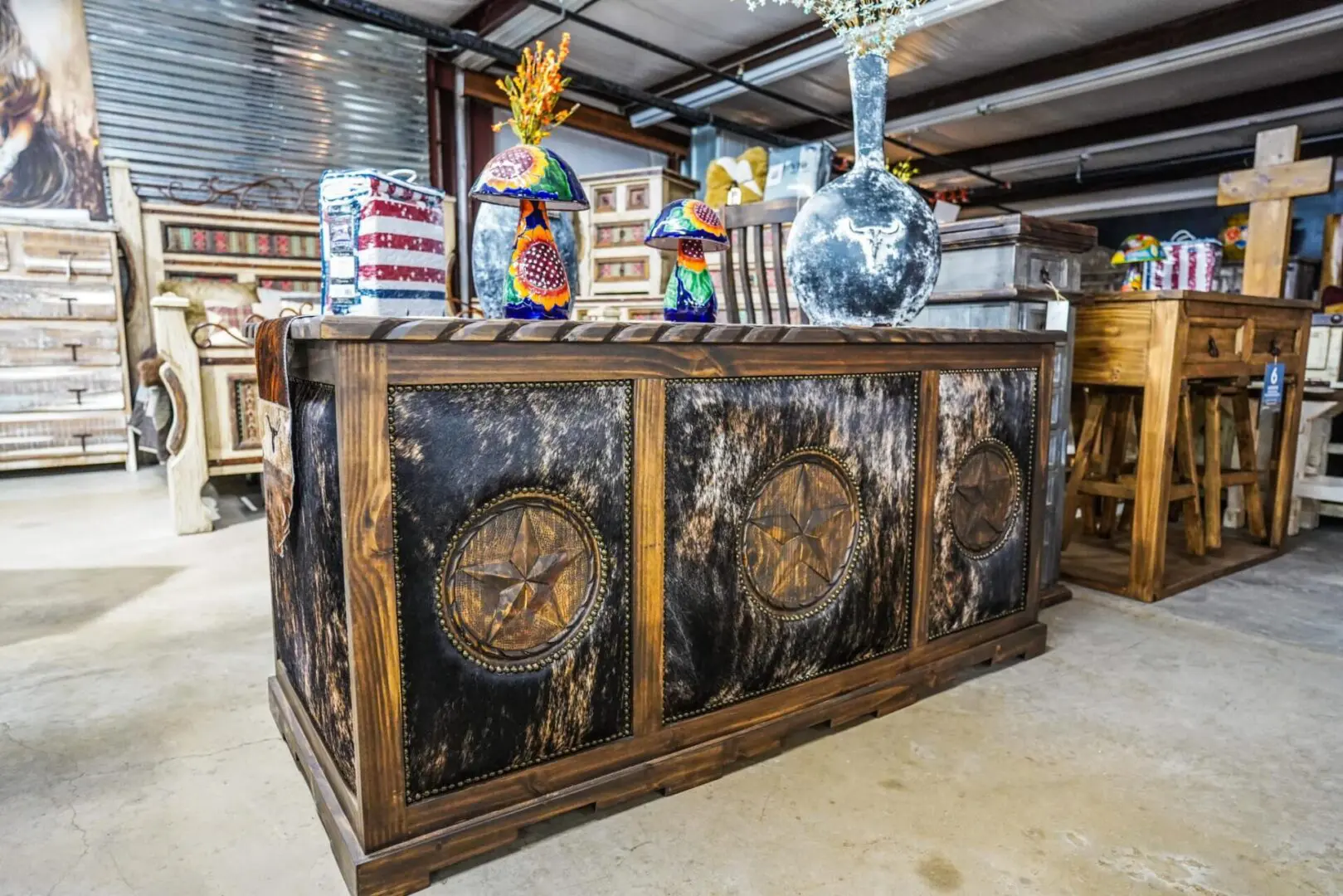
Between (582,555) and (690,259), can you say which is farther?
(690,259)

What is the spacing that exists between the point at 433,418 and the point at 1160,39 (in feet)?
21.3

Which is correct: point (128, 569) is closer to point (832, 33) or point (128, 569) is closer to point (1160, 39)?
point (832, 33)

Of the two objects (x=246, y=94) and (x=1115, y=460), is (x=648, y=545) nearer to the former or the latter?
(x=1115, y=460)

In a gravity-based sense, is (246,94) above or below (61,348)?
above

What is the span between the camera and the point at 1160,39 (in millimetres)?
5410

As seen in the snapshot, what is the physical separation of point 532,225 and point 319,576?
672 millimetres

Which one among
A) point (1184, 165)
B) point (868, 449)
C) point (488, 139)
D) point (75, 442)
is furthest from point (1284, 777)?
point (1184, 165)

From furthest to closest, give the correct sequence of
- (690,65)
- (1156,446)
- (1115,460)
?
(690,65) < (1115,460) < (1156,446)

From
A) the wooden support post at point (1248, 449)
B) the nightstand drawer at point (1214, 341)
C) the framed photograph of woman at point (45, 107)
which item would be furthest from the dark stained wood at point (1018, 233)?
the framed photograph of woman at point (45, 107)

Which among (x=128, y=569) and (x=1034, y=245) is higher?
(x=1034, y=245)

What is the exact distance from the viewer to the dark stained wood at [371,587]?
987 millimetres

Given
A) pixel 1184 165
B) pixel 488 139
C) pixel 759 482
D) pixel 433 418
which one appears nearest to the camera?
pixel 433 418

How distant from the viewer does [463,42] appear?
5270 millimetres

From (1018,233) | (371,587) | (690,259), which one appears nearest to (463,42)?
(1018,233)
